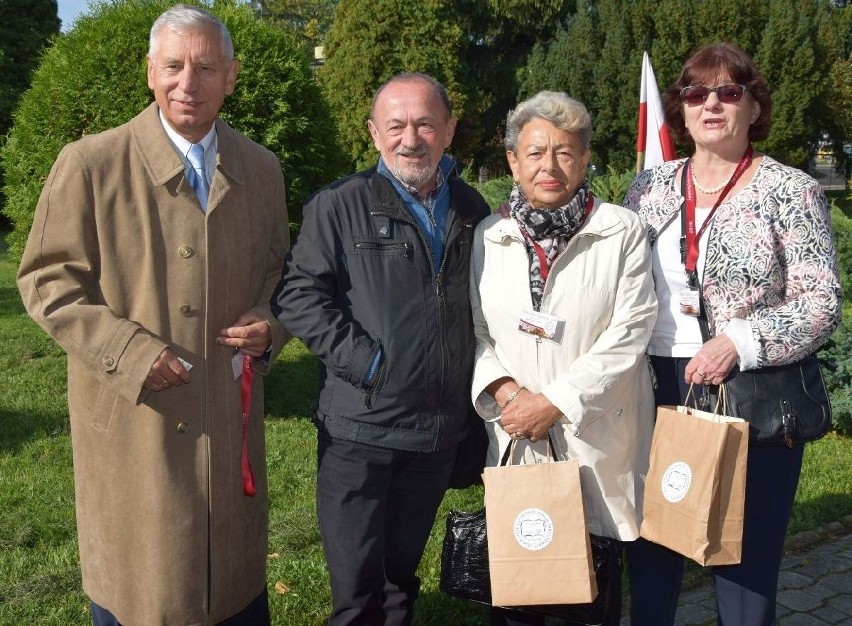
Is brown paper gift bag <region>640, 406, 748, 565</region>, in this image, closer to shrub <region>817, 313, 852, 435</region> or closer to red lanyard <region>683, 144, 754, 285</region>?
red lanyard <region>683, 144, 754, 285</region>

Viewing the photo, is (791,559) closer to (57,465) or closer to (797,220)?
(797,220)

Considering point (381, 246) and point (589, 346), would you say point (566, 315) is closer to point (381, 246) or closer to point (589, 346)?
point (589, 346)

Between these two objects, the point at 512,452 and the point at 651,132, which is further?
the point at 651,132

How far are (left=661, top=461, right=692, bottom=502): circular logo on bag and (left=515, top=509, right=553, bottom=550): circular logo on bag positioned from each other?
16.5 inches

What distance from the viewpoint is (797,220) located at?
9.27 feet

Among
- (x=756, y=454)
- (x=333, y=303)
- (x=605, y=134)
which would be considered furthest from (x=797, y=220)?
(x=605, y=134)

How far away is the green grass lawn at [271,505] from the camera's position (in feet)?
13.0

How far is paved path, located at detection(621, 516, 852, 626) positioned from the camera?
402 centimetres

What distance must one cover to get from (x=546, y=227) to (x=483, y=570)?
1.30 meters

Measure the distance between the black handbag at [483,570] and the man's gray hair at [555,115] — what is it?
1209 mm

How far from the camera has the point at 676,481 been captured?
2.82 m

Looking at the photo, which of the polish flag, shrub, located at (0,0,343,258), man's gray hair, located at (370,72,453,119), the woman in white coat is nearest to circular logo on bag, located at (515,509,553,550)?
the woman in white coat

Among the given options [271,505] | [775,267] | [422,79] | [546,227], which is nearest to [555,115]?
[546,227]

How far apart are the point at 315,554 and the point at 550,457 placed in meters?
1.92
